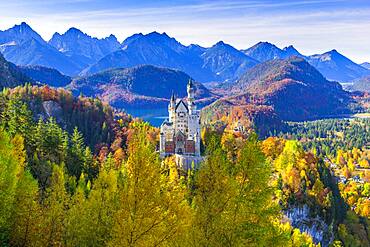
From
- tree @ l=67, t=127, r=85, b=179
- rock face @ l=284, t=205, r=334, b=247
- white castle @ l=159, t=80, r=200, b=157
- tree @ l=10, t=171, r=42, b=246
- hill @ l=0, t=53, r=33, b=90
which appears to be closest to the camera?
tree @ l=10, t=171, r=42, b=246

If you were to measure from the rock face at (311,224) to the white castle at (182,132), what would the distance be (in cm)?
1985

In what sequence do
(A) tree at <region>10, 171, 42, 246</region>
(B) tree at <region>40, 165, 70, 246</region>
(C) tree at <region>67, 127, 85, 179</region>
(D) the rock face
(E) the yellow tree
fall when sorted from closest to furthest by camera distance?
(E) the yellow tree, (B) tree at <region>40, 165, 70, 246</region>, (A) tree at <region>10, 171, 42, 246</region>, (C) tree at <region>67, 127, 85, 179</region>, (D) the rock face

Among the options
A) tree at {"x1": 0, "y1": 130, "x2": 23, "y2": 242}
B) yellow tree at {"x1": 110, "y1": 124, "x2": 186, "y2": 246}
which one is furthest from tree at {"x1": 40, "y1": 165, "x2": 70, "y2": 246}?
yellow tree at {"x1": 110, "y1": 124, "x2": 186, "y2": 246}

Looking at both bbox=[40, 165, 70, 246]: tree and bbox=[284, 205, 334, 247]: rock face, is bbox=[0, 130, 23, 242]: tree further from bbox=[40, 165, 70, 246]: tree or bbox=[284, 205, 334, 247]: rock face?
bbox=[284, 205, 334, 247]: rock face

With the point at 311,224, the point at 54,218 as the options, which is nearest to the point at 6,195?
the point at 54,218

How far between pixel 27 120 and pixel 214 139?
46130 mm

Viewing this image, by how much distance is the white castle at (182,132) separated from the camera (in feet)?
261

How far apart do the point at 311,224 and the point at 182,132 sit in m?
28.3

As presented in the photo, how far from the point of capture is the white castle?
79.6 metres

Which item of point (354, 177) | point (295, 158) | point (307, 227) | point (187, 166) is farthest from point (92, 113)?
point (354, 177)

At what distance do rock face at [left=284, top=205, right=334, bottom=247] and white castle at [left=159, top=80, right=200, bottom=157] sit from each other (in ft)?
65.1

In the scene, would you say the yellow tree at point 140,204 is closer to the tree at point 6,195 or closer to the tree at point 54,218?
the tree at point 54,218

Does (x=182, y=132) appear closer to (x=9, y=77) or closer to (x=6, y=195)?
(x=6, y=195)

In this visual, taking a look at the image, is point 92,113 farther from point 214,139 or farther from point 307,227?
point 214,139
